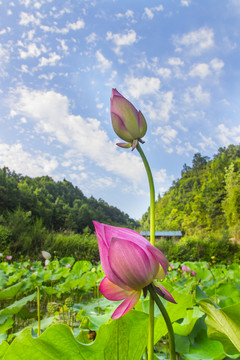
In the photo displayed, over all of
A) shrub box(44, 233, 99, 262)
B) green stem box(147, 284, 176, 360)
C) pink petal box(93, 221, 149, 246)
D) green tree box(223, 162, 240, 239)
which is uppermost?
green tree box(223, 162, 240, 239)

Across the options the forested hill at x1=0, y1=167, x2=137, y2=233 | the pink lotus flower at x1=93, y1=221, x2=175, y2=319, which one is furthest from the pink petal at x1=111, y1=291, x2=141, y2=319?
the forested hill at x1=0, y1=167, x2=137, y2=233

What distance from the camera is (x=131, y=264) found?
233mm

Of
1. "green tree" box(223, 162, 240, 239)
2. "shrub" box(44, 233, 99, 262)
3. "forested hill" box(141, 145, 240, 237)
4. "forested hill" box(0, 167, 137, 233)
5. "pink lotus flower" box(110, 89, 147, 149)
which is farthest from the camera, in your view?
"forested hill" box(141, 145, 240, 237)

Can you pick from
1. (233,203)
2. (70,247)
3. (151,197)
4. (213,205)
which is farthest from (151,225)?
(213,205)

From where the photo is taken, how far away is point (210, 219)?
19.3m

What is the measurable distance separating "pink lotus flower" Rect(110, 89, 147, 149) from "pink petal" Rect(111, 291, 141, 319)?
0.20 m

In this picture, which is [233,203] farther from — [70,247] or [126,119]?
[126,119]

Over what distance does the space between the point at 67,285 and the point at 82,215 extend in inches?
572

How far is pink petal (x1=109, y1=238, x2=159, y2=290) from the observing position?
9.2 inches

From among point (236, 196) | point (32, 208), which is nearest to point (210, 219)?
point (236, 196)

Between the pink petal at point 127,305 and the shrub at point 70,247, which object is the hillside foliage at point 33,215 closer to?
the shrub at point 70,247

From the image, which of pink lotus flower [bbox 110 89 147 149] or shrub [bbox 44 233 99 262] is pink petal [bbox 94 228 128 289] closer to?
pink lotus flower [bbox 110 89 147 149]

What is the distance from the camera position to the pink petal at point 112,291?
0.83 ft

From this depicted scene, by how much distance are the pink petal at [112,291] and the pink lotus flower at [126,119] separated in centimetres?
20
